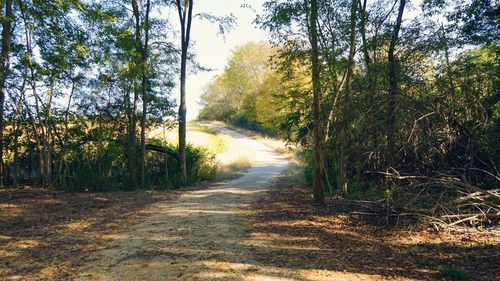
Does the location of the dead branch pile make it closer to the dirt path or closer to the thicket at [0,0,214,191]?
the dirt path

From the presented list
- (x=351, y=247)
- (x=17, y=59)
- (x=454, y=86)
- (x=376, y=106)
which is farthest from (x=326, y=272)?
(x=17, y=59)

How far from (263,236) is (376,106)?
3.97m

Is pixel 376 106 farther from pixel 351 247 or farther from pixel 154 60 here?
pixel 154 60

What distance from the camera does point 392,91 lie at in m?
8.34

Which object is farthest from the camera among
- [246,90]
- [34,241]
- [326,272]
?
[246,90]

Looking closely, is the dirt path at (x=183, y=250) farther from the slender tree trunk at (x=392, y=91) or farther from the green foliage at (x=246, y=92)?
the green foliage at (x=246, y=92)

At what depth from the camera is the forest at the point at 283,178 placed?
537 cm

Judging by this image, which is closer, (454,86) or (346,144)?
(454,86)

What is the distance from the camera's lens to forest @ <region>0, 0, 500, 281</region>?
5.37m

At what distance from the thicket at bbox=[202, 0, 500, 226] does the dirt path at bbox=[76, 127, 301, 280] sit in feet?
10.0

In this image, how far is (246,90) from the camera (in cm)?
4609

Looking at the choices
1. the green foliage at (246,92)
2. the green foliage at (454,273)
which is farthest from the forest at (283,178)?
the green foliage at (246,92)

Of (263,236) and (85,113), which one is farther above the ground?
(85,113)

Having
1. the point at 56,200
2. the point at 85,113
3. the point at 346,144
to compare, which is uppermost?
the point at 85,113
